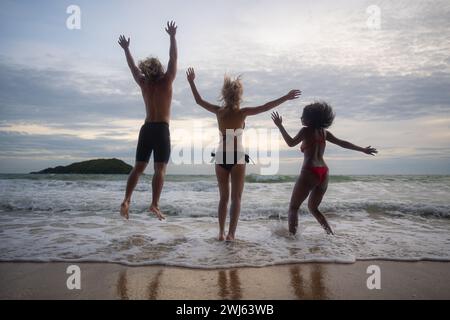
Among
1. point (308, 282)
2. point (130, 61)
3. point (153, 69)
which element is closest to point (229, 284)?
point (308, 282)

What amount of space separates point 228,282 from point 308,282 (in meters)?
0.89

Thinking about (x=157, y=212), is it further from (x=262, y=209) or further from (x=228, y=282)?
(x=262, y=209)

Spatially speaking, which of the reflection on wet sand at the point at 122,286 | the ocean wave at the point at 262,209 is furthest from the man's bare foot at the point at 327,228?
the reflection on wet sand at the point at 122,286

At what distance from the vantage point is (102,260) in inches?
182

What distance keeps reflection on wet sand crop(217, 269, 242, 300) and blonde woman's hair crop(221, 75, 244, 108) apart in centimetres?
253

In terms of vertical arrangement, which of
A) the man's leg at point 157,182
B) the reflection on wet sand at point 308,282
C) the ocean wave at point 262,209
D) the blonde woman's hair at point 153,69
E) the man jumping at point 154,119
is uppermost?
the blonde woman's hair at point 153,69

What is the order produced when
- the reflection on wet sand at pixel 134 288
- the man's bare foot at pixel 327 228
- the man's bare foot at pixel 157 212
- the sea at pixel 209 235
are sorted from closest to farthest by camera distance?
the reflection on wet sand at pixel 134 288
the sea at pixel 209 235
the man's bare foot at pixel 157 212
the man's bare foot at pixel 327 228

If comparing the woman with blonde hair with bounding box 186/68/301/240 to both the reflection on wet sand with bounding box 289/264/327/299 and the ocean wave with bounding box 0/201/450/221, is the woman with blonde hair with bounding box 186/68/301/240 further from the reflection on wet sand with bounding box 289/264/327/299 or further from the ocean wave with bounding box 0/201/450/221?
the ocean wave with bounding box 0/201/450/221

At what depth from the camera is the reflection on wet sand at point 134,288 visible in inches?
132

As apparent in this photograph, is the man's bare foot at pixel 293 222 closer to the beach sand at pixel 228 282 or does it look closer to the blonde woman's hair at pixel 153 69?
the beach sand at pixel 228 282

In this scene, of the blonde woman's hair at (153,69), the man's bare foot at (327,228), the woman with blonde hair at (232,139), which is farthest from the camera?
the man's bare foot at (327,228)
